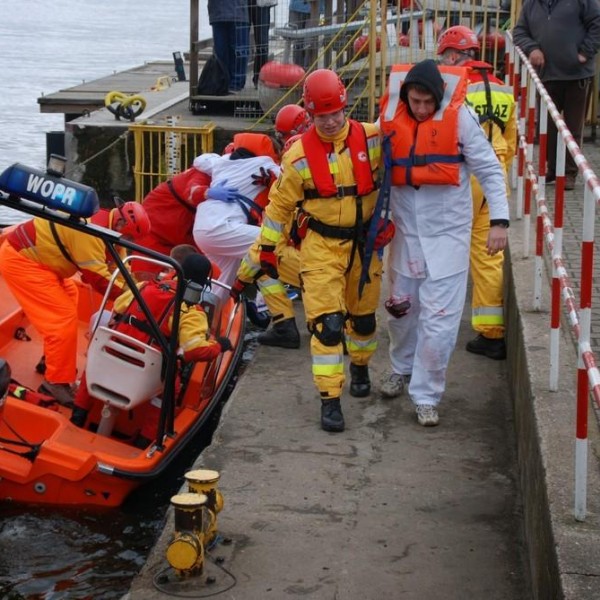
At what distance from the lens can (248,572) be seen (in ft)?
16.3

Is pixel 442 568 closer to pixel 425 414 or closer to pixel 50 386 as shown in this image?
pixel 425 414

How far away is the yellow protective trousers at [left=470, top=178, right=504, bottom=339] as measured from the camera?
7430 mm

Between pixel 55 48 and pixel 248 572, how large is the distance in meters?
34.3

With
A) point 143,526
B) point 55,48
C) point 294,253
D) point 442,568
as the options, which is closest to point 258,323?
point 294,253

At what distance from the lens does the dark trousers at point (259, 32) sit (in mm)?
13875

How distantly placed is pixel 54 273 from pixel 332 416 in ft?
6.33

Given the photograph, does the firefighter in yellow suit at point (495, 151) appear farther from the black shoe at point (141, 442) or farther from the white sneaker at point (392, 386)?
the black shoe at point (141, 442)

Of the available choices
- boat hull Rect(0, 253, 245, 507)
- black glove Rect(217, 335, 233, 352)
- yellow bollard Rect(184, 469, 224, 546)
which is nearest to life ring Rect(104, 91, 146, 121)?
boat hull Rect(0, 253, 245, 507)

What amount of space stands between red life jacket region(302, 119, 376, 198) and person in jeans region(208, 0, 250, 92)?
7.26 m

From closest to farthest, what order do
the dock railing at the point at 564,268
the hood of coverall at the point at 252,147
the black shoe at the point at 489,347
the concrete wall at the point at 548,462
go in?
the concrete wall at the point at 548,462 → the dock railing at the point at 564,268 → the black shoe at the point at 489,347 → the hood of coverall at the point at 252,147

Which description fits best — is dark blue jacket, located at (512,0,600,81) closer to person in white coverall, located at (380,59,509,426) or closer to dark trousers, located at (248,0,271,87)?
person in white coverall, located at (380,59,509,426)

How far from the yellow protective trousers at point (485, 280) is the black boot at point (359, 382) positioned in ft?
2.99

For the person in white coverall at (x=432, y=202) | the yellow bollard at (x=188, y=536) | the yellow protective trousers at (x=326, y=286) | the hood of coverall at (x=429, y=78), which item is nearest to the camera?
the yellow bollard at (x=188, y=536)

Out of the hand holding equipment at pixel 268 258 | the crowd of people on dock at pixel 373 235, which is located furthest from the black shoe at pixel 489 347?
the hand holding equipment at pixel 268 258
